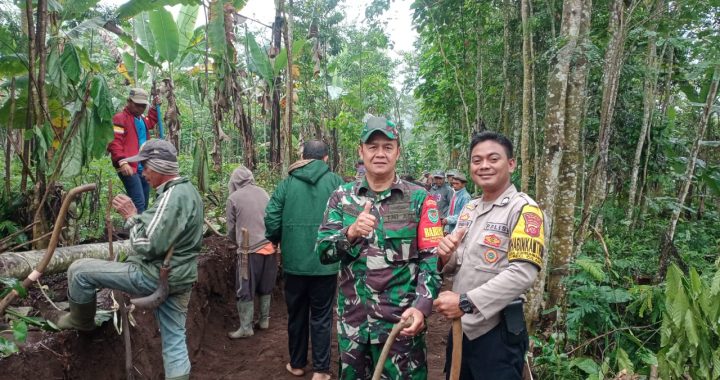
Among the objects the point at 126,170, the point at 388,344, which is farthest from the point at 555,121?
the point at 126,170

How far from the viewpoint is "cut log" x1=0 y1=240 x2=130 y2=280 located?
3365 mm

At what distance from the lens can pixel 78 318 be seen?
2.97m

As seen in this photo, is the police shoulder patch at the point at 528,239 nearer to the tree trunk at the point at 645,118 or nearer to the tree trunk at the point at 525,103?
the tree trunk at the point at 525,103

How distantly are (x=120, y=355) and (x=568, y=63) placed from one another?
453cm

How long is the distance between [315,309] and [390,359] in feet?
5.43

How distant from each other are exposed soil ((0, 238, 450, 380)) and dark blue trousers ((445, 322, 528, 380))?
2389mm

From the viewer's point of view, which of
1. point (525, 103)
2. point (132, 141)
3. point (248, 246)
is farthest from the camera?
point (525, 103)

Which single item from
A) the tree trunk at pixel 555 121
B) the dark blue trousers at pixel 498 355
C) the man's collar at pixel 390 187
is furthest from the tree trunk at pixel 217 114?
the dark blue trousers at pixel 498 355

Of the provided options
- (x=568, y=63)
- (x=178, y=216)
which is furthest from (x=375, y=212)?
(x=568, y=63)

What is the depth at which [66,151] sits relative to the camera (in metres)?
3.85

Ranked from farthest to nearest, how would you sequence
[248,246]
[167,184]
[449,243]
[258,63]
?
[258,63] < [248,246] < [167,184] < [449,243]

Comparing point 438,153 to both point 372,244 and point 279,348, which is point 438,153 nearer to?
point 279,348

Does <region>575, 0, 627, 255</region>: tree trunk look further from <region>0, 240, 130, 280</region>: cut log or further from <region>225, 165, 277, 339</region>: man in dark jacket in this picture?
<region>0, 240, 130, 280</region>: cut log

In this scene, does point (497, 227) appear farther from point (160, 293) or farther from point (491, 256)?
point (160, 293)
